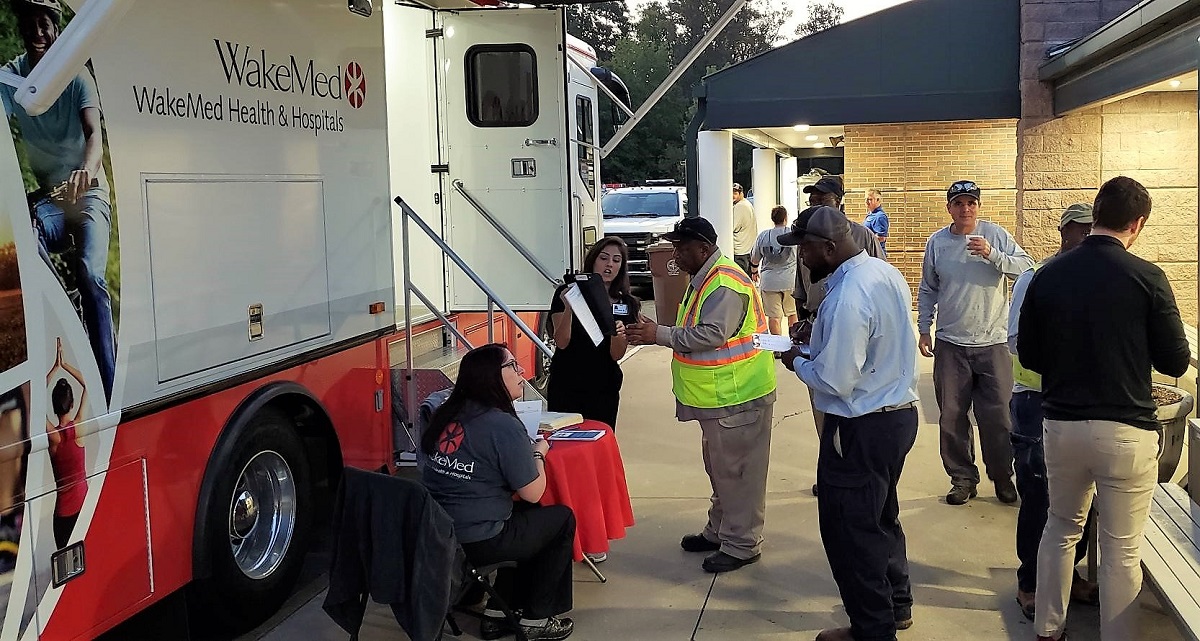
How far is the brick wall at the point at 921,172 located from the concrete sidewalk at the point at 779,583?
909 cm

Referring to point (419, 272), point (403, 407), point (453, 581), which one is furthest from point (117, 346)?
point (419, 272)

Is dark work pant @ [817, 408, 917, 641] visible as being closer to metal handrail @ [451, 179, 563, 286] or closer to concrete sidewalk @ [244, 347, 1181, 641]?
concrete sidewalk @ [244, 347, 1181, 641]

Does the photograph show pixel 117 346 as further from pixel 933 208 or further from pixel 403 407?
pixel 933 208

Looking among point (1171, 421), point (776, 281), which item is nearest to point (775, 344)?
point (1171, 421)

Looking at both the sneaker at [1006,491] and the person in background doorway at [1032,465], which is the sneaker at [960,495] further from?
the person in background doorway at [1032,465]

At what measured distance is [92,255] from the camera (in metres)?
3.57

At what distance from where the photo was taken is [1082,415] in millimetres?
3697

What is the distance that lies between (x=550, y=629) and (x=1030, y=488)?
6.72 ft

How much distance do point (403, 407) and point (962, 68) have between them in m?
6.83

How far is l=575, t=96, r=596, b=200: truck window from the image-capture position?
29.5ft

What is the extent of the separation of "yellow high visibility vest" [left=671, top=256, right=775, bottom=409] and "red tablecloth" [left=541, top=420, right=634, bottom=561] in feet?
1.71

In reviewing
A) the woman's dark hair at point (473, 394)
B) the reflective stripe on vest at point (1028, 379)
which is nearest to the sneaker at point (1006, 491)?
the reflective stripe on vest at point (1028, 379)

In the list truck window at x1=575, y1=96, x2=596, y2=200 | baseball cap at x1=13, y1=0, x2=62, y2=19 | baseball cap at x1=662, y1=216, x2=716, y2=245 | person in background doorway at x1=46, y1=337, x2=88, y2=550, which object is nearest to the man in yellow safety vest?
baseball cap at x1=662, y1=216, x2=716, y2=245

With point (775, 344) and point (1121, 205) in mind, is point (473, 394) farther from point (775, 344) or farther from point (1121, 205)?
point (1121, 205)
